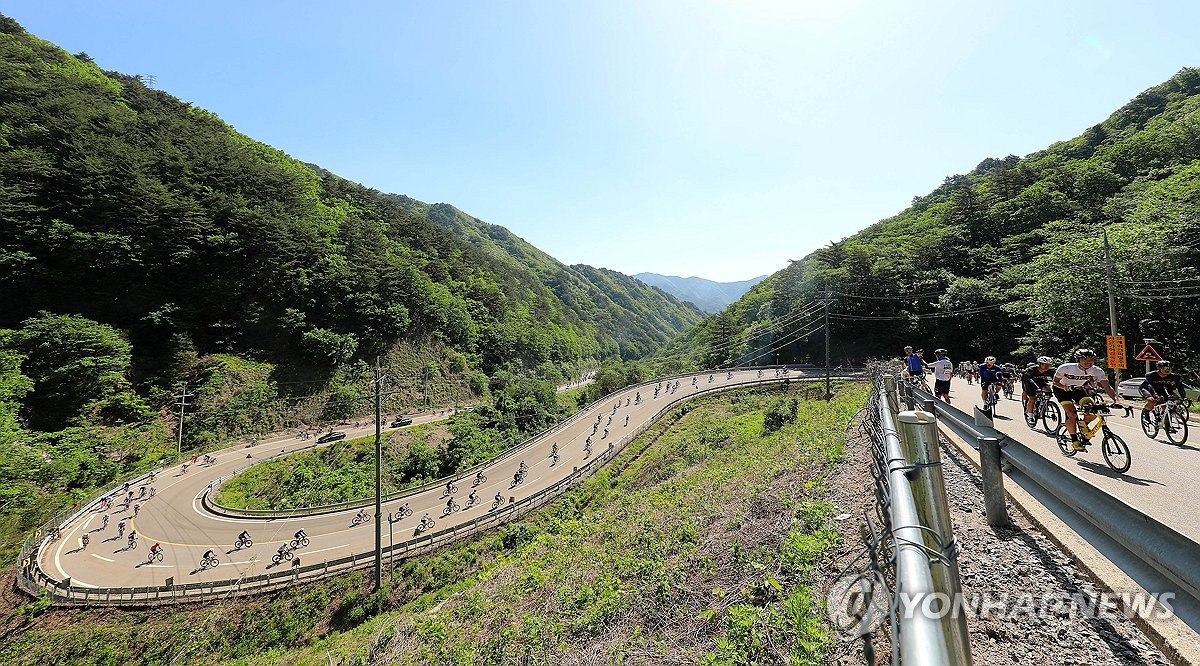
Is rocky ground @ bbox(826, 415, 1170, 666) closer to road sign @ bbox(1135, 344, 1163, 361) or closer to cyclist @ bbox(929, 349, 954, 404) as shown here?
road sign @ bbox(1135, 344, 1163, 361)

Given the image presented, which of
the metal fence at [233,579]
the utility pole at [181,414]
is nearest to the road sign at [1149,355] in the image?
the metal fence at [233,579]

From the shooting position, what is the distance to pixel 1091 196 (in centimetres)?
4366

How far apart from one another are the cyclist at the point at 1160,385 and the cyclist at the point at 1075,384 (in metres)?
1.20

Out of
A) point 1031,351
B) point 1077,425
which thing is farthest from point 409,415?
point 1031,351

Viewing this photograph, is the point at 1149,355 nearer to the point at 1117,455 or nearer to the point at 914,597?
the point at 1117,455

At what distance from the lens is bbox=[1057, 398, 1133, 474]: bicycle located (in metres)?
5.65

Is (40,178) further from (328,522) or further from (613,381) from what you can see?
(613,381)

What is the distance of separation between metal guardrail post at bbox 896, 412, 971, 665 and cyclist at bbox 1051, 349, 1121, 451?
22.9 ft

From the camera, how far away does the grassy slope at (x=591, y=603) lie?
4.61 metres

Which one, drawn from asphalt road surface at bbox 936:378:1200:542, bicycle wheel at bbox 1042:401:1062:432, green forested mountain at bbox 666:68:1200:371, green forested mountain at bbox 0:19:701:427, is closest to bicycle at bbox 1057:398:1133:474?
asphalt road surface at bbox 936:378:1200:542

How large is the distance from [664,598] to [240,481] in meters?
32.5

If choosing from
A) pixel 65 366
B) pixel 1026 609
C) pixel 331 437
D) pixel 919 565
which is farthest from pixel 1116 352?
pixel 65 366

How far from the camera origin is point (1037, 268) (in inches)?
1032

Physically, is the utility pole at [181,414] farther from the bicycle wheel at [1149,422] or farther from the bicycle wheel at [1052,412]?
the bicycle wheel at [1149,422]
